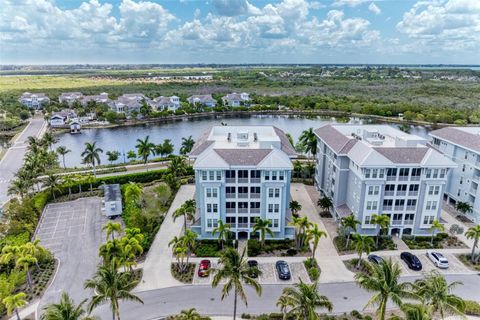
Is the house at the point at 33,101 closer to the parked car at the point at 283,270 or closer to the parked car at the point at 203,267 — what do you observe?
the parked car at the point at 203,267

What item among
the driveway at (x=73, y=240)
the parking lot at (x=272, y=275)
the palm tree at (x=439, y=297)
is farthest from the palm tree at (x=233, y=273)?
the driveway at (x=73, y=240)

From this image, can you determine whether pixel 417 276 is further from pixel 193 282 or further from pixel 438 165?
pixel 193 282

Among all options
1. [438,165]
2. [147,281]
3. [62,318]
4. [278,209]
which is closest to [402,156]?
[438,165]

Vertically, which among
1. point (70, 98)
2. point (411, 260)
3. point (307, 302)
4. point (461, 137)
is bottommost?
point (411, 260)

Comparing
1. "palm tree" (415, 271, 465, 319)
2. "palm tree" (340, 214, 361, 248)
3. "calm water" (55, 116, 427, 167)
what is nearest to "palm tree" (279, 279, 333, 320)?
"palm tree" (415, 271, 465, 319)

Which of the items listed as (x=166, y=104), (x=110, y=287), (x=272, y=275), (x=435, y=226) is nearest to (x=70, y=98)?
(x=166, y=104)

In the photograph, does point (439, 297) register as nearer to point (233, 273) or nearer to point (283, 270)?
point (233, 273)
